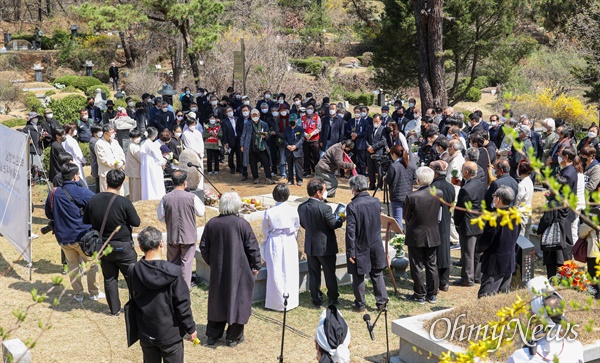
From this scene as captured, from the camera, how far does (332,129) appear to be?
15.7 m

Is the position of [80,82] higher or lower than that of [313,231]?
higher

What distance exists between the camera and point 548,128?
1397 centimetres

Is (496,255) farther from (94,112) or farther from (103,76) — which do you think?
(103,76)

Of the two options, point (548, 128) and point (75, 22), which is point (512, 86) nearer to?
point (548, 128)

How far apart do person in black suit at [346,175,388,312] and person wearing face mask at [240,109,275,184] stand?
7.41 meters

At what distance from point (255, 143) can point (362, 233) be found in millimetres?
7628

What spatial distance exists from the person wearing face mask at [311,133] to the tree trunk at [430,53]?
4.25 m

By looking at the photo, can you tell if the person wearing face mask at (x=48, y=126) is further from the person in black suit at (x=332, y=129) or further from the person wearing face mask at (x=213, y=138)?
the person in black suit at (x=332, y=129)

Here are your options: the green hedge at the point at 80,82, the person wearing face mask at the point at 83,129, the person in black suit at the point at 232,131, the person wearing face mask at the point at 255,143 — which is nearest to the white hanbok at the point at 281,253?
the person wearing face mask at the point at 255,143

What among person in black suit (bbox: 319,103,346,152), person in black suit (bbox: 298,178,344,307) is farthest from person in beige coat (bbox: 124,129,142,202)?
person in black suit (bbox: 298,178,344,307)

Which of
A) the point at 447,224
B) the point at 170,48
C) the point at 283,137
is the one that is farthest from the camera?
the point at 170,48

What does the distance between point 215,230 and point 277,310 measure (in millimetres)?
1637

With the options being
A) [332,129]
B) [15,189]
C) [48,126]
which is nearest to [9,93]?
[48,126]

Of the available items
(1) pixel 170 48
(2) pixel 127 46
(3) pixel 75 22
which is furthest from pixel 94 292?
(3) pixel 75 22
